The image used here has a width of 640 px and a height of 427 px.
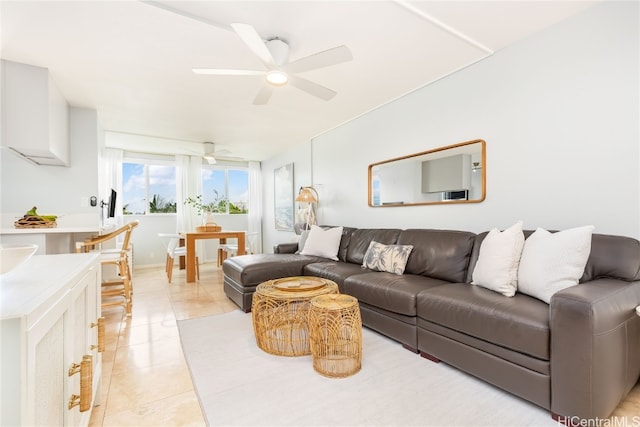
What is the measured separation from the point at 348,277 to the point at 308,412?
1.33 meters

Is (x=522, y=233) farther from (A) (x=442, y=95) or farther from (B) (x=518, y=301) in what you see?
(A) (x=442, y=95)

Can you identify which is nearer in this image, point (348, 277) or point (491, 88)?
point (491, 88)

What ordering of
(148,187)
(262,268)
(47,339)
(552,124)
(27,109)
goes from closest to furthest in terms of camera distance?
1. (47,339)
2. (552,124)
3. (27,109)
4. (262,268)
5. (148,187)

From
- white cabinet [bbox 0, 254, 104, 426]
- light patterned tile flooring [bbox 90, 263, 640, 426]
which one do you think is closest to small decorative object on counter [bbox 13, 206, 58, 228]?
light patterned tile flooring [bbox 90, 263, 640, 426]

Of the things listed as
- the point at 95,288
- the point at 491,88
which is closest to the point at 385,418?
the point at 95,288

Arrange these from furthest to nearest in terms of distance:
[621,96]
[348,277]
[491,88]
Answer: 1. [348,277]
2. [491,88]
3. [621,96]

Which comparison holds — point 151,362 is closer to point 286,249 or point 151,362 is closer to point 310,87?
point 286,249

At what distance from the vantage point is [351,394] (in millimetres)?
1690

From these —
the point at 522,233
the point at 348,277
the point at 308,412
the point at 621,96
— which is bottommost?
the point at 308,412

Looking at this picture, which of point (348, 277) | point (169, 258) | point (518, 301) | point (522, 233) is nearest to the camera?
point (518, 301)

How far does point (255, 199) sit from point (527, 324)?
6355 mm

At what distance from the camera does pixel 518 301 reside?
5.69ft

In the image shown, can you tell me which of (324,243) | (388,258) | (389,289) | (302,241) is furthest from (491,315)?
(302,241)

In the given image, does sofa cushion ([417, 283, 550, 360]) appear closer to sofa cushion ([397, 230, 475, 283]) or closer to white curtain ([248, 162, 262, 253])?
sofa cushion ([397, 230, 475, 283])
